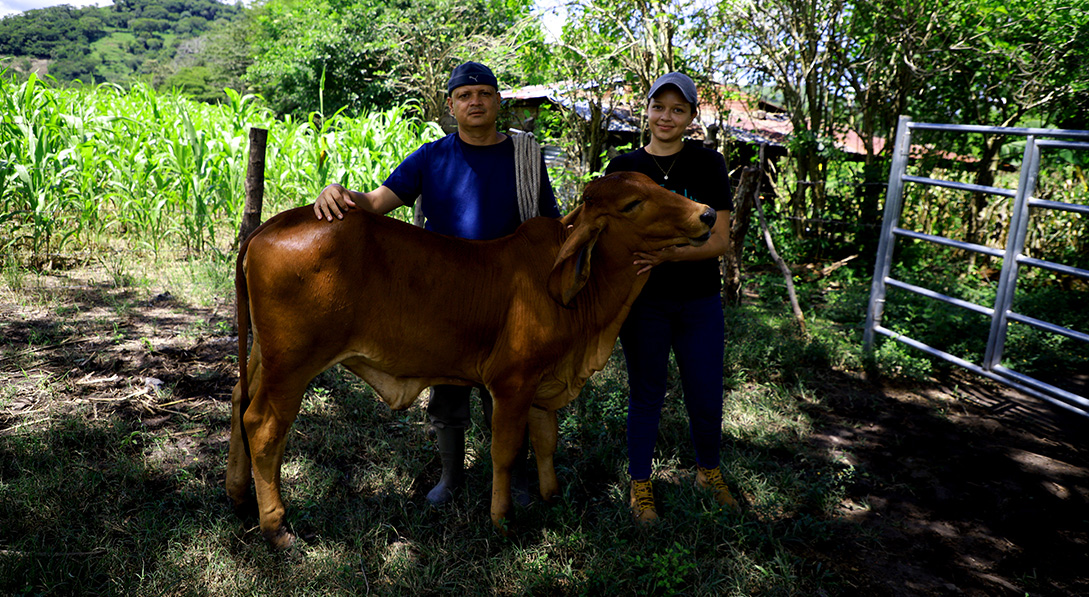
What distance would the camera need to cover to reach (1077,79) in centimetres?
673

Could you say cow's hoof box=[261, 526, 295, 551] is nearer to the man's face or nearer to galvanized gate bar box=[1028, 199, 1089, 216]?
the man's face

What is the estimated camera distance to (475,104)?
8.93 feet

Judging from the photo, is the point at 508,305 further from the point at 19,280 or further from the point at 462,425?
the point at 19,280

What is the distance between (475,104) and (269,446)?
154cm

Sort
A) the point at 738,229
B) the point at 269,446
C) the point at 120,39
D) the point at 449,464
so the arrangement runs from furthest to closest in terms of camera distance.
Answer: the point at 120,39
the point at 738,229
the point at 449,464
the point at 269,446

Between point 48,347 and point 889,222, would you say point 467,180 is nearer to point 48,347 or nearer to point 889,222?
point 48,347

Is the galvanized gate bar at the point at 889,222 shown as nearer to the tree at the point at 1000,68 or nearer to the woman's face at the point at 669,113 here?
the tree at the point at 1000,68

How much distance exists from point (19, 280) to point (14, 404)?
2.17 metres

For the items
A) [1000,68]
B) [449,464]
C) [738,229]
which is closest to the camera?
[449,464]

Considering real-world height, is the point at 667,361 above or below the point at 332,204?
below

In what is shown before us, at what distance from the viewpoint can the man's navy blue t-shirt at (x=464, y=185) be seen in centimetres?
283

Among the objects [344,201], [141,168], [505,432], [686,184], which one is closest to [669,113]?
[686,184]

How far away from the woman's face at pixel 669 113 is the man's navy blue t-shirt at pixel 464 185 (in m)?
0.53

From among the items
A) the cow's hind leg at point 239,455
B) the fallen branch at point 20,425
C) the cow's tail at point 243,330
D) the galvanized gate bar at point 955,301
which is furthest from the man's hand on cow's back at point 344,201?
the galvanized gate bar at point 955,301
